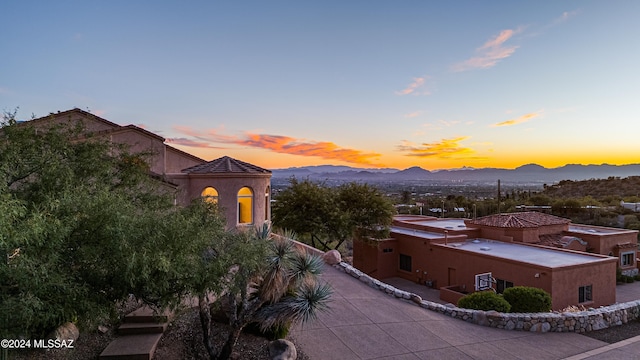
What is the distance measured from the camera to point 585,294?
53.2 ft

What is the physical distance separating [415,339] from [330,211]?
45.9ft

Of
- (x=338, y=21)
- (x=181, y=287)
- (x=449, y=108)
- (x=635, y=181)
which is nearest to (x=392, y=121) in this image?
(x=449, y=108)

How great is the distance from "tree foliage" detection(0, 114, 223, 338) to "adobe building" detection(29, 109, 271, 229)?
10060 mm

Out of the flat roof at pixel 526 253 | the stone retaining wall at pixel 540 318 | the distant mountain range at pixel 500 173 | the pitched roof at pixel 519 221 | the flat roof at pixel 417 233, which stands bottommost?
the stone retaining wall at pixel 540 318

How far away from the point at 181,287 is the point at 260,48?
16032 mm

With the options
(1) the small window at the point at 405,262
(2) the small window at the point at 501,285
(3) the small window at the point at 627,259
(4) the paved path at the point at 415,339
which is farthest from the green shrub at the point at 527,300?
(3) the small window at the point at 627,259

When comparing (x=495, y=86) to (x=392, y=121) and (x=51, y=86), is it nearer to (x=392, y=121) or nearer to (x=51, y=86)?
(x=392, y=121)

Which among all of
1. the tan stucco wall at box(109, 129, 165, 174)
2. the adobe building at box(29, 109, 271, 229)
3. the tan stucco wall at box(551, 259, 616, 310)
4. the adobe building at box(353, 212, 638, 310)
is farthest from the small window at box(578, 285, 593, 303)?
the tan stucco wall at box(109, 129, 165, 174)

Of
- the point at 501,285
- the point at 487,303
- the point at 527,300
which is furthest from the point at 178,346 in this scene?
the point at 501,285

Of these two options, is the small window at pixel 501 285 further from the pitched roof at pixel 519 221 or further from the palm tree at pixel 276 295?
the palm tree at pixel 276 295

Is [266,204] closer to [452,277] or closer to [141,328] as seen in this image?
[141,328]

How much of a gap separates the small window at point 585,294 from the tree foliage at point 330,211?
34.5 feet

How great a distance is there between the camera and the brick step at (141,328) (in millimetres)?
7699

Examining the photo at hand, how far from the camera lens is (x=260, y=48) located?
18.7 m
